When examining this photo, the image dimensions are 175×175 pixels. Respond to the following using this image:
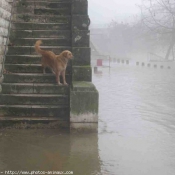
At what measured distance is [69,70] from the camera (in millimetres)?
8492

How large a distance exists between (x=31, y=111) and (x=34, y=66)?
138 cm

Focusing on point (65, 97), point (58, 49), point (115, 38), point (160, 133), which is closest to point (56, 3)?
point (58, 49)

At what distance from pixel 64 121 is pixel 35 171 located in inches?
98.4

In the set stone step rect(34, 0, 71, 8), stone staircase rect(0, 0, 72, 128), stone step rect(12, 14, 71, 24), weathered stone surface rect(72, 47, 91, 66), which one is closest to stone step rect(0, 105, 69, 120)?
stone staircase rect(0, 0, 72, 128)

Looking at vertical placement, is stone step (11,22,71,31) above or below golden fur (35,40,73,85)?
above

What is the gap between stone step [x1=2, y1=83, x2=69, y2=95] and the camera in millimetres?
7965

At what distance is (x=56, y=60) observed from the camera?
7898 mm

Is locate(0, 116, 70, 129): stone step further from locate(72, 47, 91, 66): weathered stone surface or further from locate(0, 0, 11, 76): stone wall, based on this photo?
locate(0, 0, 11, 76): stone wall

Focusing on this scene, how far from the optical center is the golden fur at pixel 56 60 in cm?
784

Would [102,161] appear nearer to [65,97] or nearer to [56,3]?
[65,97]

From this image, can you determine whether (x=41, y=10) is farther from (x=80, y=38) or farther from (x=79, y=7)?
(x=80, y=38)

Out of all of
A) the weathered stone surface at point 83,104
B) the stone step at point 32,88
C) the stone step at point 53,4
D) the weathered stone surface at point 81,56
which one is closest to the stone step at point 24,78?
the stone step at point 32,88

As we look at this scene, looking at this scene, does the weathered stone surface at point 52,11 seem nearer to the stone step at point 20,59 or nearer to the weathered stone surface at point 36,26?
the weathered stone surface at point 36,26

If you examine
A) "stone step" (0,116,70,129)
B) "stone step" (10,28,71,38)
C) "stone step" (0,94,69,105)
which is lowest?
"stone step" (0,116,70,129)
